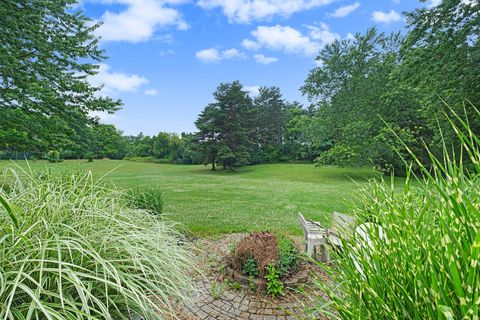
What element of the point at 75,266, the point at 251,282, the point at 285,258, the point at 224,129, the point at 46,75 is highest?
the point at 224,129

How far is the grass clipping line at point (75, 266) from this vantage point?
104 cm

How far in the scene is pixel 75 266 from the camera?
3.62ft

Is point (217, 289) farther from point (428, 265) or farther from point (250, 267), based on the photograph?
point (428, 265)

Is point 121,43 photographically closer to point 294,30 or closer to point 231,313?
point 294,30

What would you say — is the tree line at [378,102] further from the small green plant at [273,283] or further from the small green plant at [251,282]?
the small green plant at [251,282]

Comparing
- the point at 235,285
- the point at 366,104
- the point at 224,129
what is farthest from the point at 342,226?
the point at 224,129

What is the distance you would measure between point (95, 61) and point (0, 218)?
830cm

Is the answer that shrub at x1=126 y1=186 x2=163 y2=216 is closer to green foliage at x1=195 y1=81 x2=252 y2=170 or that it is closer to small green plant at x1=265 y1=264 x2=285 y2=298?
small green plant at x1=265 y1=264 x2=285 y2=298

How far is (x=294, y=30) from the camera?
416 inches

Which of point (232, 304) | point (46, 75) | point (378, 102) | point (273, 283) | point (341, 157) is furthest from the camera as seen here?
point (341, 157)

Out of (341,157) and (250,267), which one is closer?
(250,267)

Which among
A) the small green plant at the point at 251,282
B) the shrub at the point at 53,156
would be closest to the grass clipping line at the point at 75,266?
the small green plant at the point at 251,282

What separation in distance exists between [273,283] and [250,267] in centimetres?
35

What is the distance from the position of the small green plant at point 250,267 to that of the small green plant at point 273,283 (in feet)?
0.58
